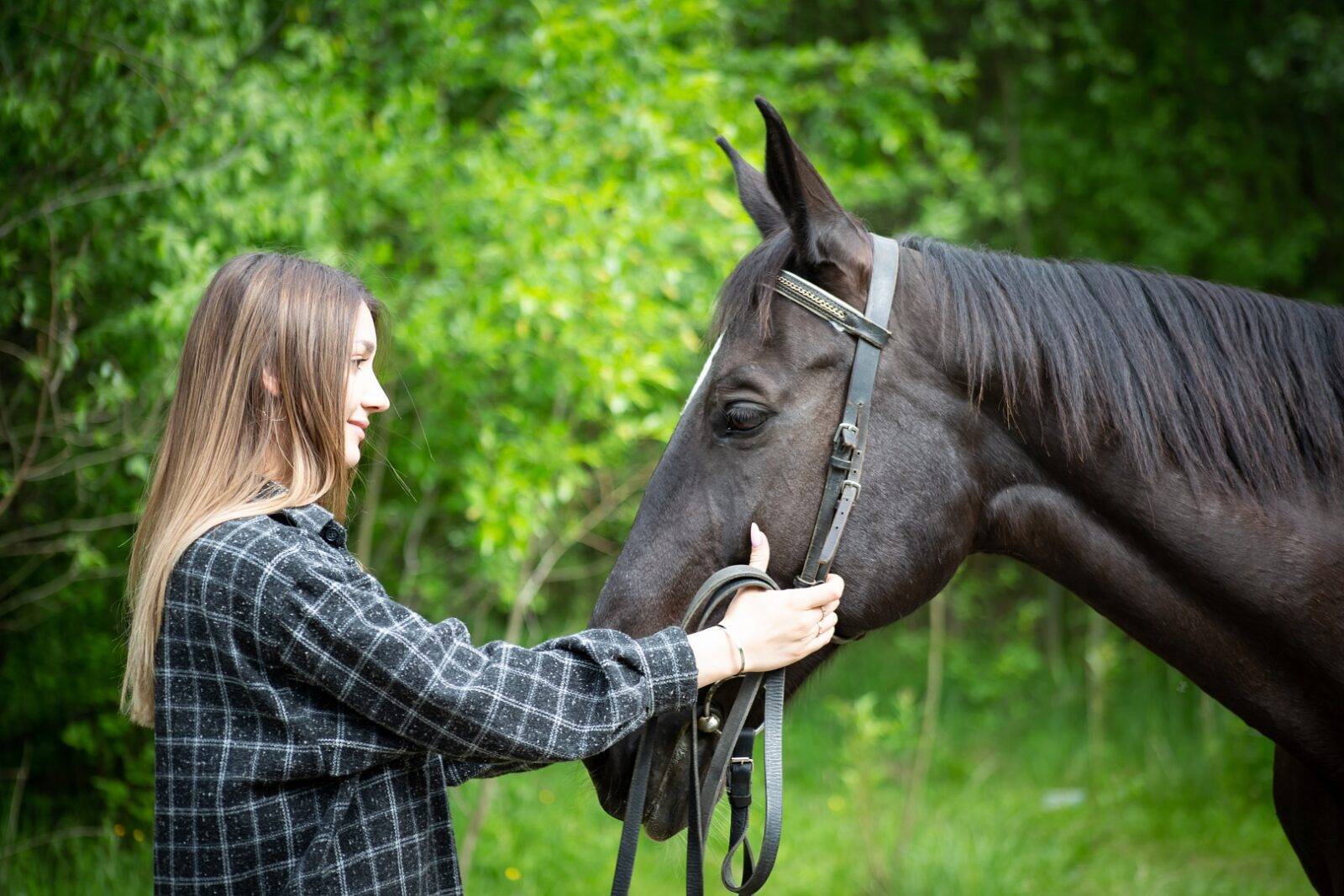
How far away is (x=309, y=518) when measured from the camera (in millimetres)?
1636

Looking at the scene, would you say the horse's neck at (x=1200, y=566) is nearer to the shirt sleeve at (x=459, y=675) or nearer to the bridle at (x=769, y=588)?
the bridle at (x=769, y=588)

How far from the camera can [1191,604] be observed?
190 centimetres

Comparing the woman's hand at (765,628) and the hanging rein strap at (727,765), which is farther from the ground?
the woman's hand at (765,628)

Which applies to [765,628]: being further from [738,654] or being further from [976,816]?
[976,816]

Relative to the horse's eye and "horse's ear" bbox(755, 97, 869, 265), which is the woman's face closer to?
the horse's eye

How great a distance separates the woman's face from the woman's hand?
703mm

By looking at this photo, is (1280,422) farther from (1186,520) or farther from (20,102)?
(20,102)

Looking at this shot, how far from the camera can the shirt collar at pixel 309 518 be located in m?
1.62

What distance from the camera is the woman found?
150 cm

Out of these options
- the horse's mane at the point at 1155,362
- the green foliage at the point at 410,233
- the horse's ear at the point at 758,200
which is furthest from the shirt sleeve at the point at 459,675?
the green foliage at the point at 410,233

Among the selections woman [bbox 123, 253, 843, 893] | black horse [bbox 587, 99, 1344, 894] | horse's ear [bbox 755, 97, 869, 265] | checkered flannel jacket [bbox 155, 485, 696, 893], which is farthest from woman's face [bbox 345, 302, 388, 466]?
horse's ear [bbox 755, 97, 869, 265]

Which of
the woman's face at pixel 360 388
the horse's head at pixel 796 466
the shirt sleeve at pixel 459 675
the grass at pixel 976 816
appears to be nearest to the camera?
the shirt sleeve at pixel 459 675

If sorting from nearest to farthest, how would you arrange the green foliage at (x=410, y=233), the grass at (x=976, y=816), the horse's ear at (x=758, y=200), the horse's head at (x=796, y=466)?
the horse's head at (x=796, y=466), the horse's ear at (x=758, y=200), the green foliage at (x=410, y=233), the grass at (x=976, y=816)

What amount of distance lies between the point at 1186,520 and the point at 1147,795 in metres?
4.07
